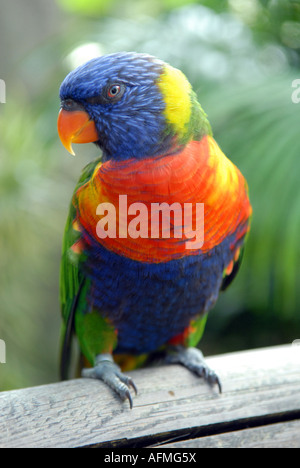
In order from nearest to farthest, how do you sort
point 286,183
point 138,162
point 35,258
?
1. point 138,162
2. point 286,183
3. point 35,258

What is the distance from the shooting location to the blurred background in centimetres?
249

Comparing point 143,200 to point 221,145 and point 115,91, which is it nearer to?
point 115,91

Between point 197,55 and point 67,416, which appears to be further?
point 197,55

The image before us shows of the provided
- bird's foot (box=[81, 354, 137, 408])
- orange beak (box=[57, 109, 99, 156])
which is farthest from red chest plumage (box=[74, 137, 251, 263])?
bird's foot (box=[81, 354, 137, 408])

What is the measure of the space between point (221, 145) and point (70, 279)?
1.28 m

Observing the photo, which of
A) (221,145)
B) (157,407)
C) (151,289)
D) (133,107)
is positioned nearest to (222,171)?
(133,107)

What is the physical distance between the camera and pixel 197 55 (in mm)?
2922

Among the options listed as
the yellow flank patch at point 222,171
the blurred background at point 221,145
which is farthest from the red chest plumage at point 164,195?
the blurred background at point 221,145

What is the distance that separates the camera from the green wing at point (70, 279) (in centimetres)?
167

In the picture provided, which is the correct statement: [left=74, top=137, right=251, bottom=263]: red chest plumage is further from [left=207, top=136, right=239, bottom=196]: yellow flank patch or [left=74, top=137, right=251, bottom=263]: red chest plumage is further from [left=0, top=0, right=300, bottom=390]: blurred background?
[left=0, top=0, right=300, bottom=390]: blurred background
